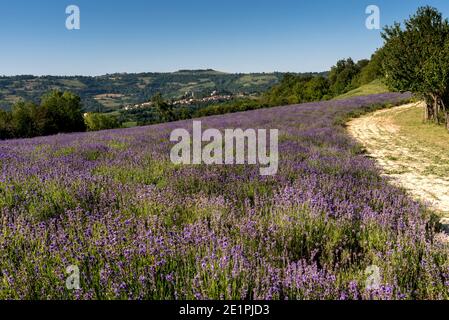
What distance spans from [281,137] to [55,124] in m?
53.1

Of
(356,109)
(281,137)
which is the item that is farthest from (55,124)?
(281,137)

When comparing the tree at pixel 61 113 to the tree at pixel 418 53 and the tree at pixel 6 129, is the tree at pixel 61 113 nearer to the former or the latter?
the tree at pixel 6 129

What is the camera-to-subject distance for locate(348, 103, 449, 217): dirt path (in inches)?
250

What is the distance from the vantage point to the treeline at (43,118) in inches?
2026

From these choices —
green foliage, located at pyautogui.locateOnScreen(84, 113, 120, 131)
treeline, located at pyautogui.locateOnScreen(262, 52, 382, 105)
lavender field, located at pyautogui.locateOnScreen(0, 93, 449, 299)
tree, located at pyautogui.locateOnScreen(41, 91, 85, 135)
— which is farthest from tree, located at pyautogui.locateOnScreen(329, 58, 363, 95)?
lavender field, located at pyautogui.locateOnScreen(0, 93, 449, 299)

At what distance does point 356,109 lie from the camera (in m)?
25.3

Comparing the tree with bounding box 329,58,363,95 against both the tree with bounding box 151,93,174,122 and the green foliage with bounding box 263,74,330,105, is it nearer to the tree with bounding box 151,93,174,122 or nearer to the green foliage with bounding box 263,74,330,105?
the green foliage with bounding box 263,74,330,105

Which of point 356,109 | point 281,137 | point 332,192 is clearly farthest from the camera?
point 356,109

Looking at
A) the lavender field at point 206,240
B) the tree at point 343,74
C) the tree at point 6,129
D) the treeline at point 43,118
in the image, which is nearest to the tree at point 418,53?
the lavender field at point 206,240

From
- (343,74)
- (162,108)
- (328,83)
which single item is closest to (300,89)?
(328,83)

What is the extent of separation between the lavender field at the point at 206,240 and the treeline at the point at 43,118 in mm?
51399

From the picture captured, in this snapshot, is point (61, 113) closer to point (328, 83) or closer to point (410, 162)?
point (410, 162)
